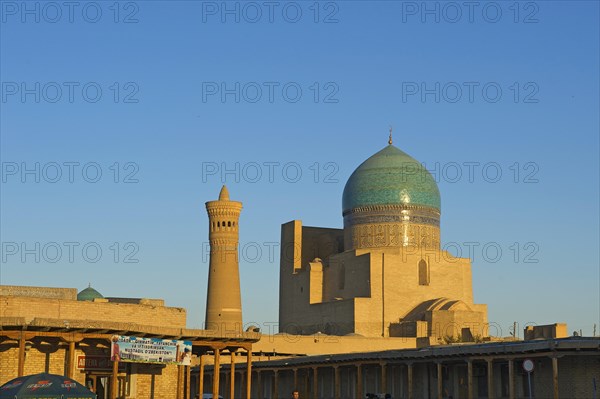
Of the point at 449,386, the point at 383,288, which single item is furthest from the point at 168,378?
the point at 383,288

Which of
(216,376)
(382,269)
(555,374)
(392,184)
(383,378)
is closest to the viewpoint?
(555,374)

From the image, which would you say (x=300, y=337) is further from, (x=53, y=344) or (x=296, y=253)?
(x=53, y=344)

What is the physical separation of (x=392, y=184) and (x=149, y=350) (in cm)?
3869

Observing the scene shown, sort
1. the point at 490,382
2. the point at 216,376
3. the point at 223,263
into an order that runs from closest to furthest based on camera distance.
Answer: the point at 216,376 < the point at 490,382 < the point at 223,263

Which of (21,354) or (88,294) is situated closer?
(21,354)

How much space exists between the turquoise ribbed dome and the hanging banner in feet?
122

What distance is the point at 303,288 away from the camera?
64.8 m

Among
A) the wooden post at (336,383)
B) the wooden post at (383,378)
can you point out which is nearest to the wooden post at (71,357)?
the wooden post at (383,378)

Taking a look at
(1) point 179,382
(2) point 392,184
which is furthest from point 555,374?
(2) point 392,184

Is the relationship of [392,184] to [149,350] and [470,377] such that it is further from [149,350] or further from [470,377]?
[149,350]

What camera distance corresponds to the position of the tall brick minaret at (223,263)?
64.0m

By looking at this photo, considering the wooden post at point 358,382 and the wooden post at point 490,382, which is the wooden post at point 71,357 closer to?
the wooden post at point 490,382

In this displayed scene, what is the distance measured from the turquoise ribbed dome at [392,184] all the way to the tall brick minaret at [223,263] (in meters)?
7.90

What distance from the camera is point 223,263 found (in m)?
64.6
